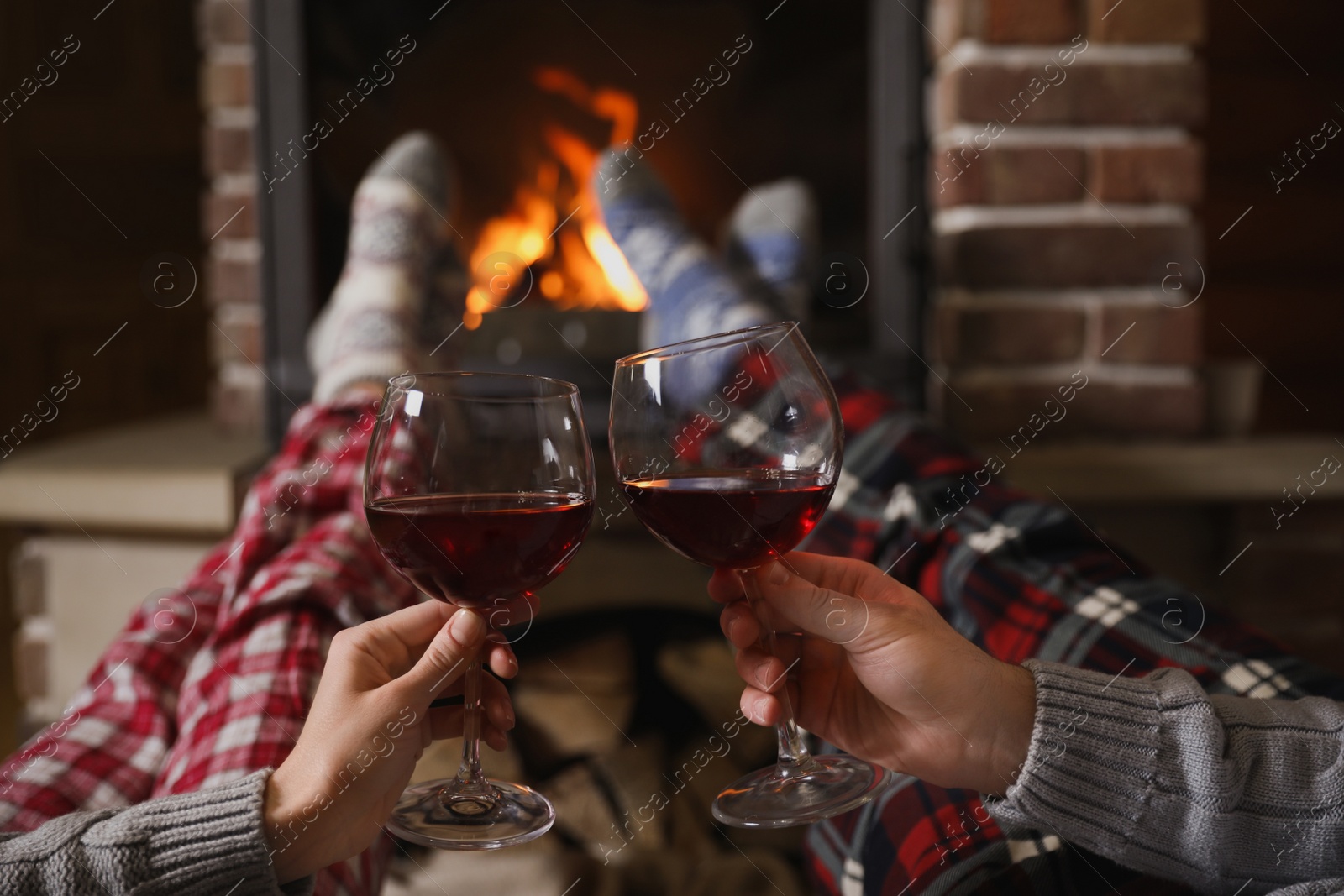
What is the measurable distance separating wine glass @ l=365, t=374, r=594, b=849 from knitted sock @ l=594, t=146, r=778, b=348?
76 centimetres

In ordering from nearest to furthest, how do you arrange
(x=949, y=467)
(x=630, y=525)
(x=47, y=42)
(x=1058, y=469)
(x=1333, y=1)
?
(x=949, y=467) < (x=1058, y=469) < (x=630, y=525) < (x=1333, y=1) < (x=47, y=42)

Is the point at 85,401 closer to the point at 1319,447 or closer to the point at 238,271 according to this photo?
the point at 238,271

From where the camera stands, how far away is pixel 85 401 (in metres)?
2.60

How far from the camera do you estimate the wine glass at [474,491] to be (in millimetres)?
490

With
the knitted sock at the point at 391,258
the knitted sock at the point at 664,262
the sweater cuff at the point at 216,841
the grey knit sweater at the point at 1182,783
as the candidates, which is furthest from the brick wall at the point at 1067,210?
the sweater cuff at the point at 216,841

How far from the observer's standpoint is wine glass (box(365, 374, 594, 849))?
1.61ft

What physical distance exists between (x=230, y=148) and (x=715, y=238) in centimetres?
67

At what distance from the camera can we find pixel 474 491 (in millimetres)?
499

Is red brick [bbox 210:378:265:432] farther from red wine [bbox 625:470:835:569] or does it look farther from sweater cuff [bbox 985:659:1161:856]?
sweater cuff [bbox 985:659:1161:856]

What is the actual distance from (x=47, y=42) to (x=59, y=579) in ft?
6.20

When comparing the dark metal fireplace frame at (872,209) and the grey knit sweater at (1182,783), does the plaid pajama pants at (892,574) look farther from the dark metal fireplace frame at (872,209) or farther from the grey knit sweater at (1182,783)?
the dark metal fireplace frame at (872,209)

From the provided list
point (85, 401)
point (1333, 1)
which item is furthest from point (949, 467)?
point (85, 401)

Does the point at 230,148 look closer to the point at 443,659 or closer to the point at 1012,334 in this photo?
the point at 1012,334

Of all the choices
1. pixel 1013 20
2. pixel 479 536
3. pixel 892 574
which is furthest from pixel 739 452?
pixel 1013 20
